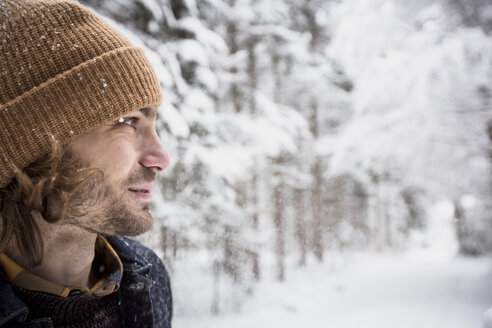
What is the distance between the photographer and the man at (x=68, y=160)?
1.35 metres

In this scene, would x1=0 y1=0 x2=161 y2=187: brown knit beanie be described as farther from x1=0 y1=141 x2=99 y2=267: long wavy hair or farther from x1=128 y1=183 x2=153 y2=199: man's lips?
x1=128 y1=183 x2=153 y2=199: man's lips

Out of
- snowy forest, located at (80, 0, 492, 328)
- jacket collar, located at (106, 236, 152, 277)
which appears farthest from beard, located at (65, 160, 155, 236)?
snowy forest, located at (80, 0, 492, 328)

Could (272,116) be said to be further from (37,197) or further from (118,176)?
(37,197)

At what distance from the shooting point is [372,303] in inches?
182

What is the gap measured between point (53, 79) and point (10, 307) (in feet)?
3.47

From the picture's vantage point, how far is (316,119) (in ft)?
39.3

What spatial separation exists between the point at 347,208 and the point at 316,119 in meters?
7.58

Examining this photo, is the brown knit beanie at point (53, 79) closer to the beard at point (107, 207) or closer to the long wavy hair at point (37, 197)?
the long wavy hair at point (37, 197)

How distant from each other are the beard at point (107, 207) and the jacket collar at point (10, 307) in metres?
0.36

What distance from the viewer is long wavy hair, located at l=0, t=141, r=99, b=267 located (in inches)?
52.2

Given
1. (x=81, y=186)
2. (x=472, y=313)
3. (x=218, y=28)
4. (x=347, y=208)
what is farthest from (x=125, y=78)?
(x=347, y=208)

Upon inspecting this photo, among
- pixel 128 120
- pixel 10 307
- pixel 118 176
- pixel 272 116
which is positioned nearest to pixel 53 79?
pixel 128 120

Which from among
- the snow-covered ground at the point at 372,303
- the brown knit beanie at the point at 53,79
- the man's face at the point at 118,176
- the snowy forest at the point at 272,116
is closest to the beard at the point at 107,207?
the man's face at the point at 118,176

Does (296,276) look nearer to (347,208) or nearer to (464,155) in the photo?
(464,155)
